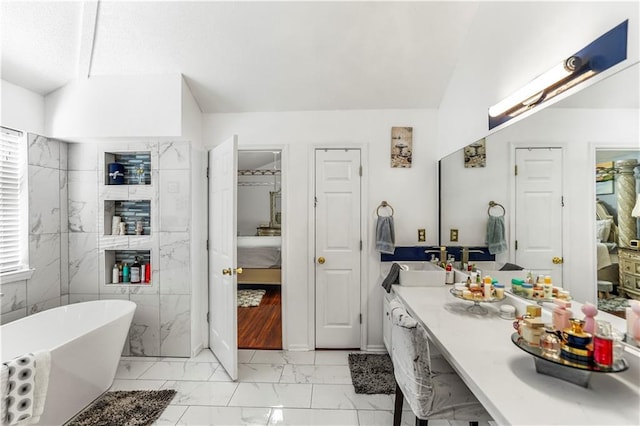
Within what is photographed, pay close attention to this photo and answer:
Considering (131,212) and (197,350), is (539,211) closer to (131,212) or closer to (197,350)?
(197,350)

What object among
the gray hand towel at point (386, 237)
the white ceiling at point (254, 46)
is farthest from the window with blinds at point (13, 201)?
the gray hand towel at point (386, 237)

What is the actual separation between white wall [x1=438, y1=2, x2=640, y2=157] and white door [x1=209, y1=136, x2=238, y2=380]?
1.91 m

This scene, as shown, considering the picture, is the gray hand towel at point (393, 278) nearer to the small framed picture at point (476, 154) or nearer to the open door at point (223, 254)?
the small framed picture at point (476, 154)

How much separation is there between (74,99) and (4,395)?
7.57 feet

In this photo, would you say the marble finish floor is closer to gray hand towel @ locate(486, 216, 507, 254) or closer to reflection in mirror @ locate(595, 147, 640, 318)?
gray hand towel @ locate(486, 216, 507, 254)

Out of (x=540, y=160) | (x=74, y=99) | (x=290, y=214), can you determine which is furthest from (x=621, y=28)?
(x=74, y=99)

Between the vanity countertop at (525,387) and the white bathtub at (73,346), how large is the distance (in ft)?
7.39

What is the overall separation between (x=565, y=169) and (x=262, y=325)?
3321 mm

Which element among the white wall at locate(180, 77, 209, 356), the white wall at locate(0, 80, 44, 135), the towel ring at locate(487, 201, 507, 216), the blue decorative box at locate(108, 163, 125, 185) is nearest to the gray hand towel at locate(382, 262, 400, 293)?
the towel ring at locate(487, 201, 507, 216)

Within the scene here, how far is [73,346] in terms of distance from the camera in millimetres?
1963

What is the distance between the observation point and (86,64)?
2568 millimetres

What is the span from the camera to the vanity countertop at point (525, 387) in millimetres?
970

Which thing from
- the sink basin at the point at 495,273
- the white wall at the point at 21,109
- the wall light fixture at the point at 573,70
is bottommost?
the sink basin at the point at 495,273

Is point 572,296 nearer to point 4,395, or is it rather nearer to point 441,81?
point 441,81
